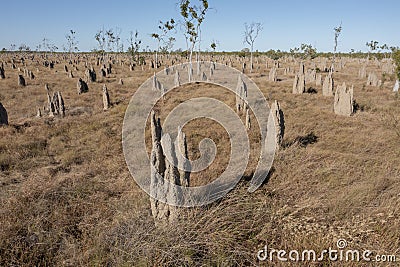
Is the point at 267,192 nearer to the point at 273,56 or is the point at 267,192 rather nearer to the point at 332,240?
the point at 332,240

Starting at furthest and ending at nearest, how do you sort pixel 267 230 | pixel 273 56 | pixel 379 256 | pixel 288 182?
pixel 273 56 < pixel 288 182 < pixel 267 230 < pixel 379 256

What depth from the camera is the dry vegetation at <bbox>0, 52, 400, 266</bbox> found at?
305 cm

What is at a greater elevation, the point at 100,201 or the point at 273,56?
the point at 273,56

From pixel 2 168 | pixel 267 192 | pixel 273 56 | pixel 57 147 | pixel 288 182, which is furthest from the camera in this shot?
pixel 273 56

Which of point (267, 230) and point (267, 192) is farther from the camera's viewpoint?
point (267, 192)

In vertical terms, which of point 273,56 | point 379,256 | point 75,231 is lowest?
point 75,231

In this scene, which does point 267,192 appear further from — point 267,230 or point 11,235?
point 11,235

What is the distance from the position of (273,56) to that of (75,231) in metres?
52.9

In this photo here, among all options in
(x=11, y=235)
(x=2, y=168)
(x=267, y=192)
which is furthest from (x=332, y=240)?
(x=2, y=168)

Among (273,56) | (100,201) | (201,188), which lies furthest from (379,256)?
(273,56)

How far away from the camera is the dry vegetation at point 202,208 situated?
305 cm

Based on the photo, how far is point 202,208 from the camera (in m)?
3.77

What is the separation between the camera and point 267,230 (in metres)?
3.27

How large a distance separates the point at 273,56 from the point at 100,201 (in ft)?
171
